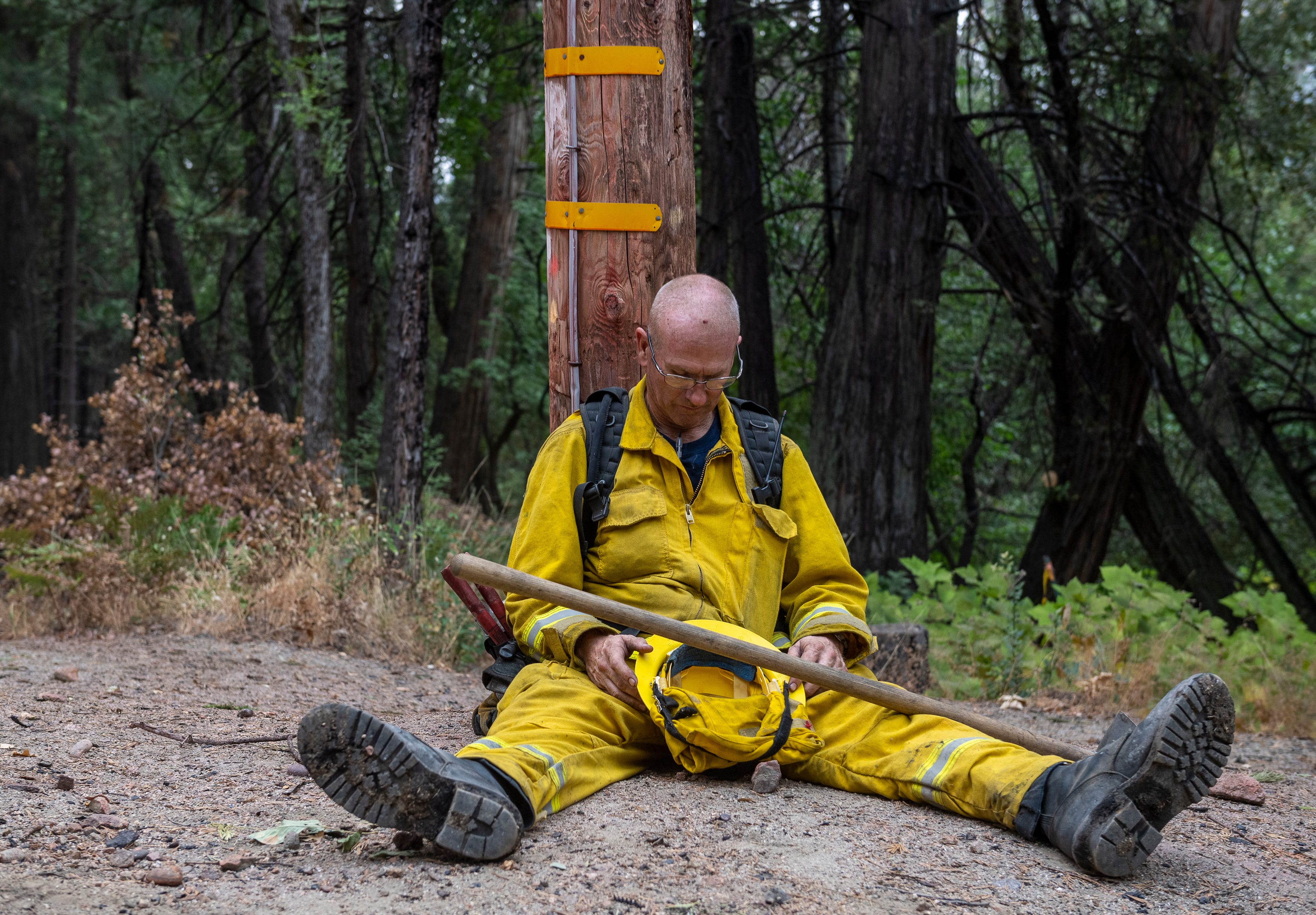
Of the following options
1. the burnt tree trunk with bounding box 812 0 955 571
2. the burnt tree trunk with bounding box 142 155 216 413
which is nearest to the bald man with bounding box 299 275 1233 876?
the burnt tree trunk with bounding box 812 0 955 571

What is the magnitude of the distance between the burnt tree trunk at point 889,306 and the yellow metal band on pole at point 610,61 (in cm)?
436

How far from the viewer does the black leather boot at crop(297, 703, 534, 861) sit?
244 cm

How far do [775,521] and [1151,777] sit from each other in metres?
1.33

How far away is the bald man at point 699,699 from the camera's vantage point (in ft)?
8.23

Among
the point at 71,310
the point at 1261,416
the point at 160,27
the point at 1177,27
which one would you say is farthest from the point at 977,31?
the point at 71,310

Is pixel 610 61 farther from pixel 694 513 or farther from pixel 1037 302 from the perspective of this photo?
pixel 1037 302

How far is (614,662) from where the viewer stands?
3178mm

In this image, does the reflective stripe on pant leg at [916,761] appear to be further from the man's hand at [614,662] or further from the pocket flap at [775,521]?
the man's hand at [614,662]

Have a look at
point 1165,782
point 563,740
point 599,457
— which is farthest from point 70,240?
point 1165,782

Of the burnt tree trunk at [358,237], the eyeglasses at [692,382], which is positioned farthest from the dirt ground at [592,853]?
the burnt tree trunk at [358,237]

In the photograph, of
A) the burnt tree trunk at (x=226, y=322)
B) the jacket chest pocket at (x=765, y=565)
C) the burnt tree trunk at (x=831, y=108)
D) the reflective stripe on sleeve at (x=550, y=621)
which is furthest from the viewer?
the burnt tree trunk at (x=226, y=322)

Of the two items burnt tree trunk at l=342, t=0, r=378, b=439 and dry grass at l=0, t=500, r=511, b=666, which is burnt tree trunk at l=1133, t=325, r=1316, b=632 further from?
burnt tree trunk at l=342, t=0, r=378, b=439

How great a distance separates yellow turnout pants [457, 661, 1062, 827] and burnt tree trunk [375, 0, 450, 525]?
4226 millimetres

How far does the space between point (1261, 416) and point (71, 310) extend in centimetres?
2213
